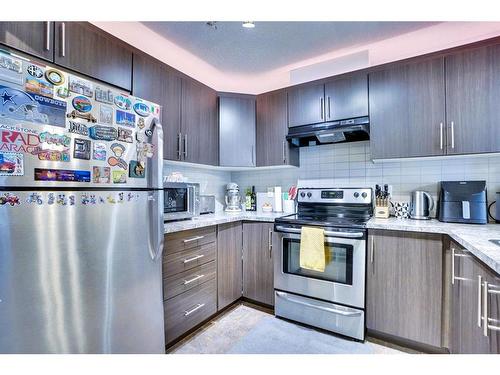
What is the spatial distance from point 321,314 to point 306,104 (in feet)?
6.25

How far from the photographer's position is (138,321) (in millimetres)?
1361

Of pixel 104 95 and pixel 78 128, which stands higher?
pixel 104 95

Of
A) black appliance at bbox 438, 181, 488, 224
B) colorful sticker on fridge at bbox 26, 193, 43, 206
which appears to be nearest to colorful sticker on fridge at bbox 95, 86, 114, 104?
colorful sticker on fridge at bbox 26, 193, 43, 206

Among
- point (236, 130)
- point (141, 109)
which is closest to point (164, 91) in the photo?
point (141, 109)

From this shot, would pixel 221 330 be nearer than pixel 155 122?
No

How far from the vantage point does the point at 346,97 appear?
7.26 feet

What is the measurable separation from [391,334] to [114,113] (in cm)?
234

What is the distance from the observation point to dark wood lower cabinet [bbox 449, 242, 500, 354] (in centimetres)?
98

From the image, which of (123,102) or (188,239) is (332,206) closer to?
(188,239)

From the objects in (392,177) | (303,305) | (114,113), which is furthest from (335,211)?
(114,113)

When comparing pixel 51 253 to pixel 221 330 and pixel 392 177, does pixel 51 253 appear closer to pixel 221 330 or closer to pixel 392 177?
pixel 221 330

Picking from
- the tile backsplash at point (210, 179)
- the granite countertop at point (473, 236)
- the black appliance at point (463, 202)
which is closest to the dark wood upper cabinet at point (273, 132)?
the tile backsplash at point (210, 179)
